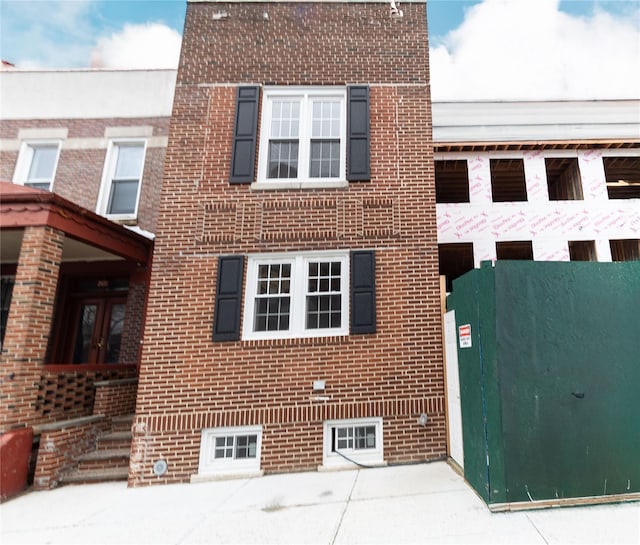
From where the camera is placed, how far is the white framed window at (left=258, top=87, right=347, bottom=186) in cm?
625

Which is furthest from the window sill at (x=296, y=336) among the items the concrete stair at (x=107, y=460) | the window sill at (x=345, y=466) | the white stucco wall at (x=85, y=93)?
the white stucco wall at (x=85, y=93)

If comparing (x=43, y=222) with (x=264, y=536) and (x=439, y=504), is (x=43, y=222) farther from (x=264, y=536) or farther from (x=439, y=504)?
(x=439, y=504)

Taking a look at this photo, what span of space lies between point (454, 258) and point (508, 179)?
9.76 feet

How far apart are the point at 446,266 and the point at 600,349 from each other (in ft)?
31.3

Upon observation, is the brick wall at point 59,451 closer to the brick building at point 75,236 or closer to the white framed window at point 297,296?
the brick building at point 75,236

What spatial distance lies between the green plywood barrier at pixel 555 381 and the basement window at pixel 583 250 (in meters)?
6.61

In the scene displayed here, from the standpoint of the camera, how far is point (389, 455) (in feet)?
17.0

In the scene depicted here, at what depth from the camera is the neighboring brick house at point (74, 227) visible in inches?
207

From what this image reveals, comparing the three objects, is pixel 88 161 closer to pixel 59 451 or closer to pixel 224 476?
pixel 59 451

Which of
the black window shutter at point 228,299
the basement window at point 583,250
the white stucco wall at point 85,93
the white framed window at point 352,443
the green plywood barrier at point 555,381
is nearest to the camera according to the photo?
the green plywood barrier at point 555,381

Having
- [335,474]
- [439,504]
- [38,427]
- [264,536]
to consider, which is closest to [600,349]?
[439,504]

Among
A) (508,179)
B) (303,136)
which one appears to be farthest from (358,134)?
(508,179)

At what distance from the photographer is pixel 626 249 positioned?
1002 centimetres

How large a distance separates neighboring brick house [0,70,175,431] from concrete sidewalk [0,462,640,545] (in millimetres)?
1789
